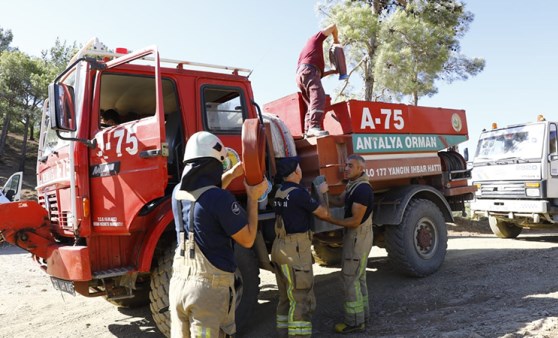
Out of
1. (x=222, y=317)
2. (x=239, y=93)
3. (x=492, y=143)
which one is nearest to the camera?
(x=222, y=317)

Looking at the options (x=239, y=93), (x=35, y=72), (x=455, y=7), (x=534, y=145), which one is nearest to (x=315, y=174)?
Result: (x=239, y=93)

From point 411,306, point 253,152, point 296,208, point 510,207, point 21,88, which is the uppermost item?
point 21,88

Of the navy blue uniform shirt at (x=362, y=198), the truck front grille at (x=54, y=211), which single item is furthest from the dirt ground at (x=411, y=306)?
the truck front grille at (x=54, y=211)

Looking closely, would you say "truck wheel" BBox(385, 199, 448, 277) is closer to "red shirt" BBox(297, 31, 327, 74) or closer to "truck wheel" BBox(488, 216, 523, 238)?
"red shirt" BBox(297, 31, 327, 74)

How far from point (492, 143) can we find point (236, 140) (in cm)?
750

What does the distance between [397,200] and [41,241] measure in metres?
4.09

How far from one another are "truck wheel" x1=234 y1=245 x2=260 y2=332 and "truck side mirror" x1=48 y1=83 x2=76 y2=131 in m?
1.80

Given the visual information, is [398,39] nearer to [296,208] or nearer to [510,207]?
[510,207]

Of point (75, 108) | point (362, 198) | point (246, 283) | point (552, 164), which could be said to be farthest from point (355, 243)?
point (552, 164)

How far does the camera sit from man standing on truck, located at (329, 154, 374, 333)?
431cm

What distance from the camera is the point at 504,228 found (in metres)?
10.0

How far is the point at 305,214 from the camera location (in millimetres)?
4059

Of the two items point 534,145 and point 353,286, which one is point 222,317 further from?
point 534,145

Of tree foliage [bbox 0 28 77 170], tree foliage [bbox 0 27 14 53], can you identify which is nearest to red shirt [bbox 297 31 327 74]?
tree foliage [bbox 0 28 77 170]
